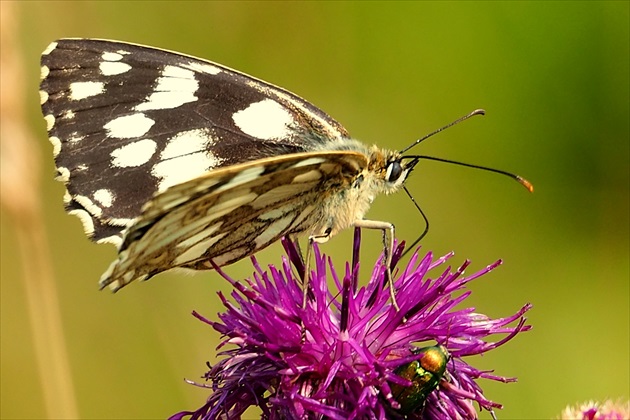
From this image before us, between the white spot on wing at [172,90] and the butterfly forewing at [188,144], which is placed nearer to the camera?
the butterfly forewing at [188,144]

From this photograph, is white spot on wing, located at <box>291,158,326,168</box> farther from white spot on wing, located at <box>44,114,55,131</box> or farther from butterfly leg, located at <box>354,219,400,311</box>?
white spot on wing, located at <box>44,114,55,131</box>

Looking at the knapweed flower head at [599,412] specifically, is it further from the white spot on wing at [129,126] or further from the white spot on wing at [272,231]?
the white spot on wing at [129,126]

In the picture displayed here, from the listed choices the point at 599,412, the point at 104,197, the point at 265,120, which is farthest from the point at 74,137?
the point at 599,412

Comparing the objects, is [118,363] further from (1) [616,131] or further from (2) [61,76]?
(1) [616,131]

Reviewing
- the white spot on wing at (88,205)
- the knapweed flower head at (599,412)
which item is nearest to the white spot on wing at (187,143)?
the white spot on wing at (88,205)

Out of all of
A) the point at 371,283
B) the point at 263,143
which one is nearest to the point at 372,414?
the point at 371,283

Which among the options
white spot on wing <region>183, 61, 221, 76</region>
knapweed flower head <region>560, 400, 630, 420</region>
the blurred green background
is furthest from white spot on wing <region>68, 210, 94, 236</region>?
the blurred green background

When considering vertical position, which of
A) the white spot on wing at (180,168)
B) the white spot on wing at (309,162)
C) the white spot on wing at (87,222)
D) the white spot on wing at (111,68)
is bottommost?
the white spot on wing at (309,162)
